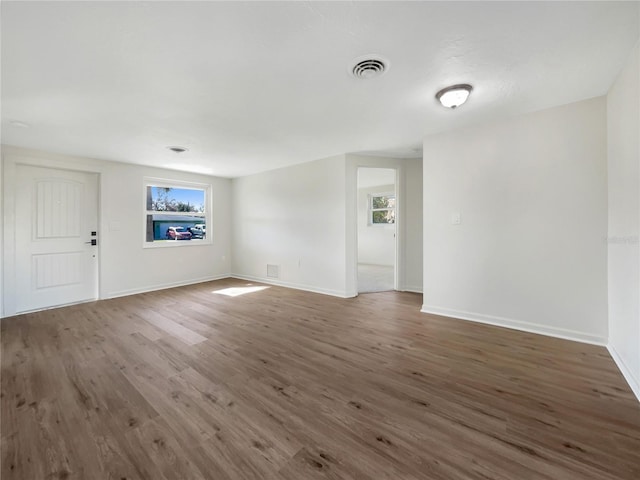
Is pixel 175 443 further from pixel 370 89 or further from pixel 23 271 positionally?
pixel 23 271

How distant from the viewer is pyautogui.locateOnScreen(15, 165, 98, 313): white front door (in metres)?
3.74

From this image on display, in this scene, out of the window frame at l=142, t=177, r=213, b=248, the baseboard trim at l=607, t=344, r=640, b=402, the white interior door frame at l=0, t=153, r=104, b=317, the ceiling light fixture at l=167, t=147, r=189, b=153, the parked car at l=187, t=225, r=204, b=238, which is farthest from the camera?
the parked car at l=187, t=225, r=204, b=238

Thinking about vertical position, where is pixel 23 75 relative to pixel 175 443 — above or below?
above

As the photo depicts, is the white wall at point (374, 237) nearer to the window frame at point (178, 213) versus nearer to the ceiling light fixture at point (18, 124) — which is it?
the window frame at point (178, 213)

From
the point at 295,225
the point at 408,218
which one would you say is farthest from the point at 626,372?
the point at 295,225

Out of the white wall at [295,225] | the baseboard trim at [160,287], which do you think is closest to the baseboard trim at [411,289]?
the white wall at [295,225]

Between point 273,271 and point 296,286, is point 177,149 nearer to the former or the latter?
point 273,271

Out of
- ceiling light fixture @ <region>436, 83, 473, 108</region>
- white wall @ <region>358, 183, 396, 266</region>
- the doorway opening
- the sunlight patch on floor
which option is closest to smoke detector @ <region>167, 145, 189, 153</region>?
the sunlight patch on floor

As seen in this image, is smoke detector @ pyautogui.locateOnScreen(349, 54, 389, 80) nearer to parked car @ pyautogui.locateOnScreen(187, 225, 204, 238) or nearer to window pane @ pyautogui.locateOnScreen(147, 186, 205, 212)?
window pane @ pyautogui.locateOnScreen(147, 186, 205, 212)

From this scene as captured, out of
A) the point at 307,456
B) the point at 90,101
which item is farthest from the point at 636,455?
the point at 90,101

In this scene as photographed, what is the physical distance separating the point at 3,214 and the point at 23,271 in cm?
81

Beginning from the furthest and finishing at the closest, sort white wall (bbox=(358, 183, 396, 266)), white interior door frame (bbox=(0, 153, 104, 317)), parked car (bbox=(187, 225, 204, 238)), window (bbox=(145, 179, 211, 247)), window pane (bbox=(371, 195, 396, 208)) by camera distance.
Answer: window pane (bbox=(371, 195, 396, 208))
white wall (bbox=(358, 183, 396, 266))
parked car (bbox=(187, 225, 204, 238))
window (bbox=(145, 179, 211, 247))
white interior door frame (bbox=(0, 153, 104, 317))

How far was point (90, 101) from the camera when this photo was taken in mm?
2430

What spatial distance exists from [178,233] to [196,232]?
1.28 ft
